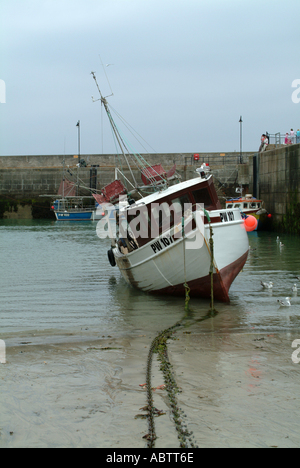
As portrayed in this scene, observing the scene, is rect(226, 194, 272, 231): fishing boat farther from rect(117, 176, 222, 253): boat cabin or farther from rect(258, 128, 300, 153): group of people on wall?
rect(117, 176, 222, 253): boat cabin

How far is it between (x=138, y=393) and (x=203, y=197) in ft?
18.0

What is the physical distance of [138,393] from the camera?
14.7 feet

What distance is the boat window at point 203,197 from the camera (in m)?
9.33

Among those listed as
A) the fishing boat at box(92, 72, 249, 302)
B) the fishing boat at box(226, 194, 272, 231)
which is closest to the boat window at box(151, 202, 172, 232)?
the fishing boat at box(92, 72, 249, 302)

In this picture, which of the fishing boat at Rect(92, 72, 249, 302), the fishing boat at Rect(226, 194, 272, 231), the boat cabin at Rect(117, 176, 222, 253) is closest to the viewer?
the fishing boat at Rect(92, 72, 249, 302)

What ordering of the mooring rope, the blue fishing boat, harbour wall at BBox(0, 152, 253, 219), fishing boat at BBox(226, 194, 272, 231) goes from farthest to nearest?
1. harbour wall at BBox(0, 152, 253, 219)
2. the blue fishing boat
3. fishing boat at BBox(226, 194, 272, 231)
4. the mooring rope

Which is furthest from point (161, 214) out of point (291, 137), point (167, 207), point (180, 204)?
point (291, 137)

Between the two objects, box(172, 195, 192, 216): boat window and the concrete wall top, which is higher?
the concrete wall top

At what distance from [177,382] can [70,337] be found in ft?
8.14

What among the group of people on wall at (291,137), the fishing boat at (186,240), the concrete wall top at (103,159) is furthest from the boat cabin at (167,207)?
the concrete wall top at (103,159)

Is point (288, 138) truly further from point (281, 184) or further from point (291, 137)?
point (281, 184)

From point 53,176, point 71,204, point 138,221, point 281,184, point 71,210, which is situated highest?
point 53,176

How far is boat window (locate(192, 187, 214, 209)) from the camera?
9328 mm
